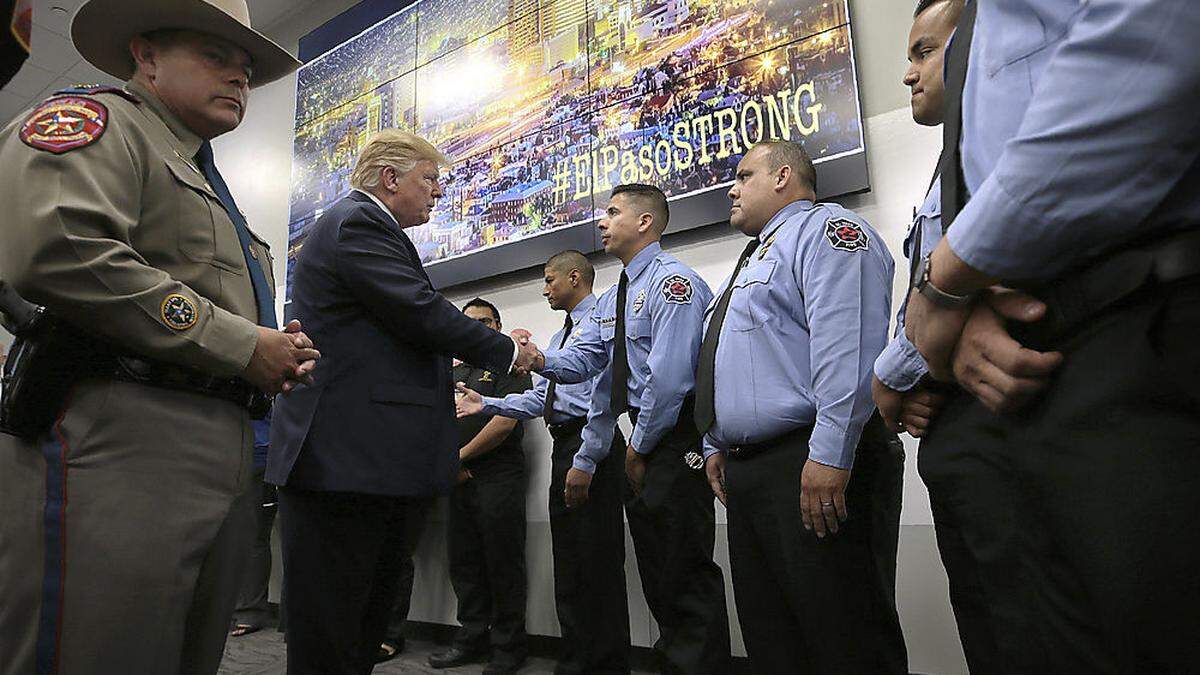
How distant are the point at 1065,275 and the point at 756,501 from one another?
103 cm

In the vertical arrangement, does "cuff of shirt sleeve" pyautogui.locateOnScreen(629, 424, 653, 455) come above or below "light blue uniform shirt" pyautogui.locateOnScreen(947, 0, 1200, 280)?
below

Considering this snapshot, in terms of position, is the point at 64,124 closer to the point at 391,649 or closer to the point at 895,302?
the point at 895,302

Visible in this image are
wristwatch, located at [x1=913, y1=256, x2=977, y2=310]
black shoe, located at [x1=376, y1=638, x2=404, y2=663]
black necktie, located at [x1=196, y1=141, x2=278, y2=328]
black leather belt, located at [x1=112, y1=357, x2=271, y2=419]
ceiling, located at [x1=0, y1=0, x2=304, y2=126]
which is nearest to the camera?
wristwatch, located at [x1=913, y1=256, x2=977, y2=310]

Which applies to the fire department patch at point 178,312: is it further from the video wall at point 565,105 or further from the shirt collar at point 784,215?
the video wall at point 565,105

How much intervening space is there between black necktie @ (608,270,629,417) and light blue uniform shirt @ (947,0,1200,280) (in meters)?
1.77

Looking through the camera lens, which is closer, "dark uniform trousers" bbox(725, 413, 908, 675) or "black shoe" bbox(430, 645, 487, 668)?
"dark uniform trousers" bbox(725, 413, 908, 675)

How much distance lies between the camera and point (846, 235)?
1609 millimetres

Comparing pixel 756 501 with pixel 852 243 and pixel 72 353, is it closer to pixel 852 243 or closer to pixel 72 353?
pixel 852 243

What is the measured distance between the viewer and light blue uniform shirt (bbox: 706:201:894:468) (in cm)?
145

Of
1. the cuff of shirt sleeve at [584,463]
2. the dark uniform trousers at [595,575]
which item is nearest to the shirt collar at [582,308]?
the dark uniform trousers at [595,575]

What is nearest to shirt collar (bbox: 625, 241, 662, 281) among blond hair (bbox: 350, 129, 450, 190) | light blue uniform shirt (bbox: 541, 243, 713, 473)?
light blue uniform shirt (bbox: 541, 243, 713, 473)

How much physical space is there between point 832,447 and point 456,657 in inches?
91.3

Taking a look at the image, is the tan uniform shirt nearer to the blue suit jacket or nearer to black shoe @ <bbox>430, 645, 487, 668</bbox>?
the blue suit jacket

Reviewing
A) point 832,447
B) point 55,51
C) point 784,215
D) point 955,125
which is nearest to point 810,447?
point 832,447
